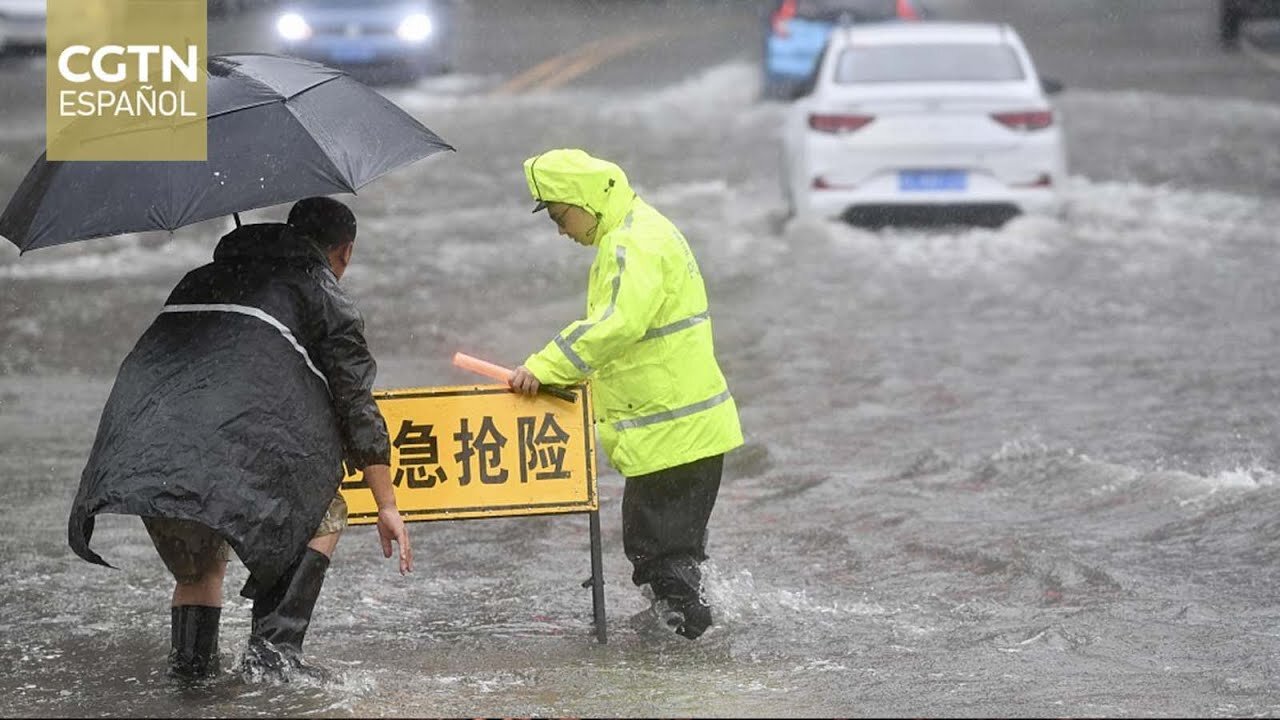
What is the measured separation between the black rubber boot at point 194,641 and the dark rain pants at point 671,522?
1.47 m

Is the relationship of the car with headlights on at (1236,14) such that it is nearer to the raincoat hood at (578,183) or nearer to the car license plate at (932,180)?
the car license plate at (932,180)

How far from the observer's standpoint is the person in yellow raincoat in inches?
253

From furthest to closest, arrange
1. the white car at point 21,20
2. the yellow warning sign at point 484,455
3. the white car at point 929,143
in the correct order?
the white car at point 21,20, the white car at point 929,143, the yellow warning sign at point 484,455

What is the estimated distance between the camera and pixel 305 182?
5.61 m

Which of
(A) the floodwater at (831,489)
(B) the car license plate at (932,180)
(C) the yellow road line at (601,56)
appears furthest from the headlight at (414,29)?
(B) the car license plate at (932,180)

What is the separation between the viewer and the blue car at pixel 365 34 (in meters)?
26.1

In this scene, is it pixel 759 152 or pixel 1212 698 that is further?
pixel 759 152

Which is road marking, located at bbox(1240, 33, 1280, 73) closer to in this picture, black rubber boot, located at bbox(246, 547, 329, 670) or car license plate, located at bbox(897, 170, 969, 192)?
car license plate, located at bbox(897, 170, 969, 192)

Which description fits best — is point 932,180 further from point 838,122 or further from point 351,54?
point 351,54

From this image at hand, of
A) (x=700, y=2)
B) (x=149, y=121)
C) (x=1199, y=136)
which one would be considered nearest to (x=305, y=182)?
(x=149, y=121)

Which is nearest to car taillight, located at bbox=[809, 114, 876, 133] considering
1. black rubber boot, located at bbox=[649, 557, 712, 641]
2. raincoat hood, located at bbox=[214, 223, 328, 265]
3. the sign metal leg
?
black rubber boot, located at bbox=[649, 557, 712, 641]

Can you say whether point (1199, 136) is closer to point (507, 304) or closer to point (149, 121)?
point (507, 304)

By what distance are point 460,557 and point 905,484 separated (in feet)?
7.27

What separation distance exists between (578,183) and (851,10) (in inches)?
673
